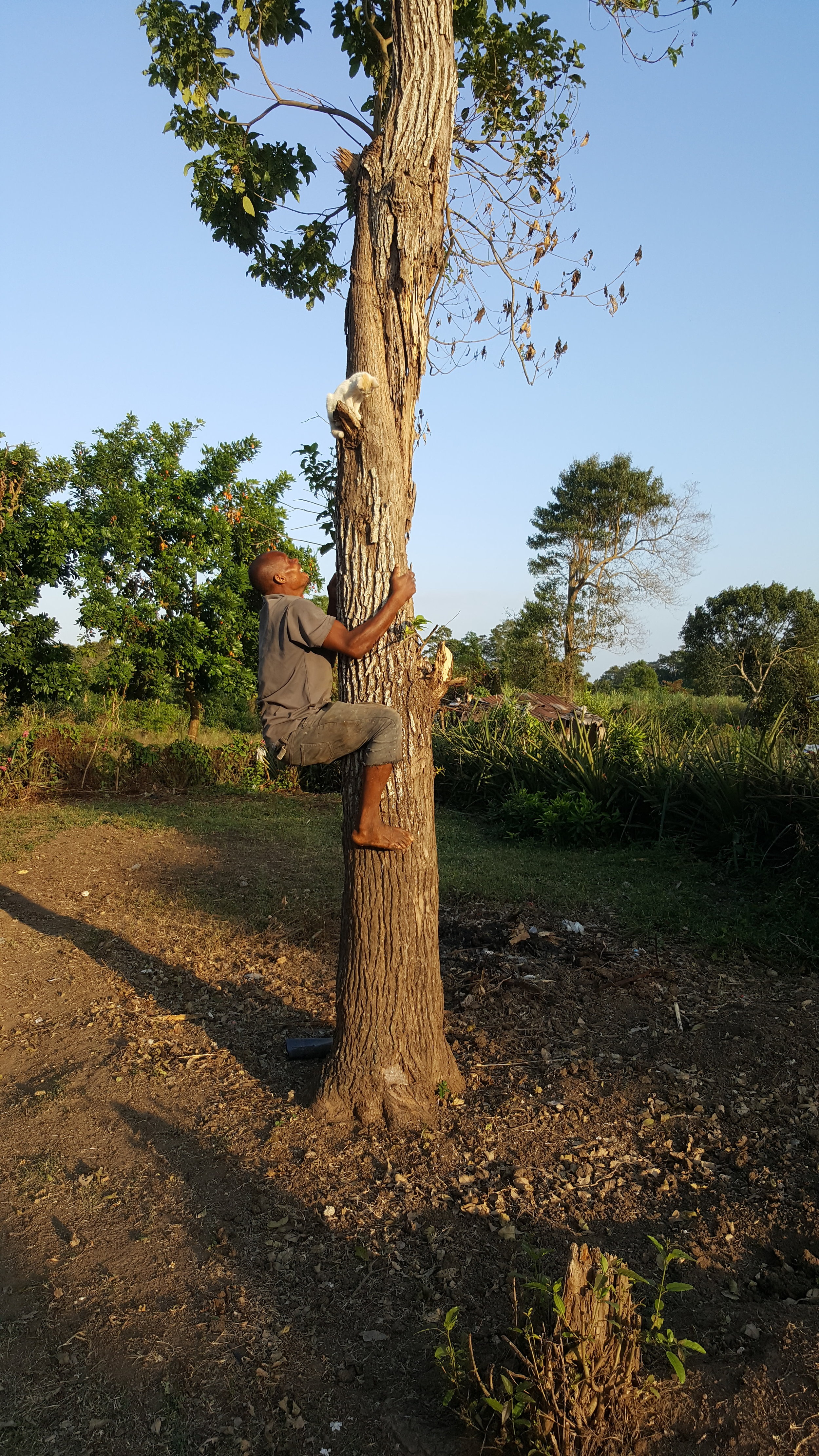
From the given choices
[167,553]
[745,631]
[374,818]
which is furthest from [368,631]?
[745,631]

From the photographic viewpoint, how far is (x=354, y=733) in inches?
139

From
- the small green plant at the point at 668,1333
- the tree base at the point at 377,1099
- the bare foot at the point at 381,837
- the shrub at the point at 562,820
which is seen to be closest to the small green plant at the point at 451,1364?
the small green plant at the point at 668,1333

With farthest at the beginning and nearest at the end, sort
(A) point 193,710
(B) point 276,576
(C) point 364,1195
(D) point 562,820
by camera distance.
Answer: (A) point 193,710 < (D) point 562,820 < (B) point 276,576 < (C) point 364,1195

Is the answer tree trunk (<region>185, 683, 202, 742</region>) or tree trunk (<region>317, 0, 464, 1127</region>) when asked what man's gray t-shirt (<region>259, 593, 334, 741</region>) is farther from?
tree trunk (<region>185, 683, 202, 742</region>)

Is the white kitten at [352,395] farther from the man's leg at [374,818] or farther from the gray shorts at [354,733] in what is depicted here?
the man's leg at [374,818]

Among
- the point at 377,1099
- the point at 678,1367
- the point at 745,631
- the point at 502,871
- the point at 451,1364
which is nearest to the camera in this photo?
the point at 678,1367

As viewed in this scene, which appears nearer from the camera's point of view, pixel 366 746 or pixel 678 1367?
pixel 678 1367

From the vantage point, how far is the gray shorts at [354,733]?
3.52 metres

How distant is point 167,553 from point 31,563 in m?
1.63

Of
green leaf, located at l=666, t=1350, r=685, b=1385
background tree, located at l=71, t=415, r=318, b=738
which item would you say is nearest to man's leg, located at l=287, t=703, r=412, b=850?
green leaf, located at l=666, t=1350, r=685, b=1385

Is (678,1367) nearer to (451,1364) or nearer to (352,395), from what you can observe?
(451,1364)

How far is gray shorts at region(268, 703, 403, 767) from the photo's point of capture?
11.6ft

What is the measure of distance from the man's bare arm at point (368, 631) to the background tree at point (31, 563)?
819 centimetres

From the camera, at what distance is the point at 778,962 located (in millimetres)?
5426
